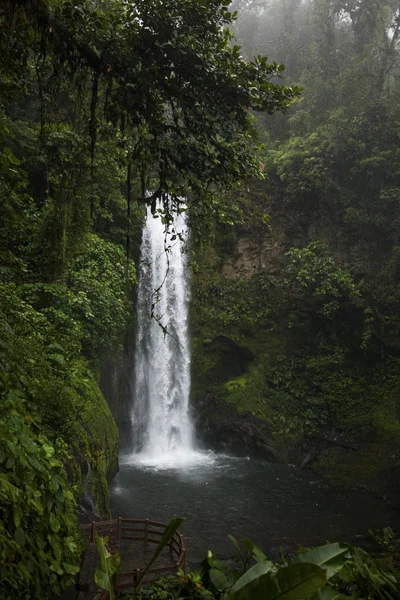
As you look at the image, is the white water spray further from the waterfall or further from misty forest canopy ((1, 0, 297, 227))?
misty forest canopy ((1, 0, 297, 227))

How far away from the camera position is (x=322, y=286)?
16.1 metres

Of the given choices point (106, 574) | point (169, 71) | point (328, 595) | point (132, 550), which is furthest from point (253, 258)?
point (328, 595)

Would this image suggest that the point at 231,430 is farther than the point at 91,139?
Yes

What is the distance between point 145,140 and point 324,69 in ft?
61.9

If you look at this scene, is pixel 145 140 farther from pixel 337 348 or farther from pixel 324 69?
pixel 324 69

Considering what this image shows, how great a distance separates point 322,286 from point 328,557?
14.6 meters

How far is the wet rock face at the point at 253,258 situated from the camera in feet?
61.7

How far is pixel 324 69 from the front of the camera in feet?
66.2

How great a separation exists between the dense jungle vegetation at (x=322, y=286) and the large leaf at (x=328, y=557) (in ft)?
41.4

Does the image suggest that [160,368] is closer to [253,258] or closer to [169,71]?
[253,258]

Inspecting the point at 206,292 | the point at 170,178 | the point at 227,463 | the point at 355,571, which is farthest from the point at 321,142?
the point at 355,571

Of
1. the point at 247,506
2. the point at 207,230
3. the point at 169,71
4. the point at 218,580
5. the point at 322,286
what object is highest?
the point at 169,71

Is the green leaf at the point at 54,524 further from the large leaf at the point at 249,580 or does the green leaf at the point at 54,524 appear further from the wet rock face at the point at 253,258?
the wet rock face at the point at 253,258

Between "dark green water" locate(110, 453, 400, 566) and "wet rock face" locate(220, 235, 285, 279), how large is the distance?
26.1 ft
